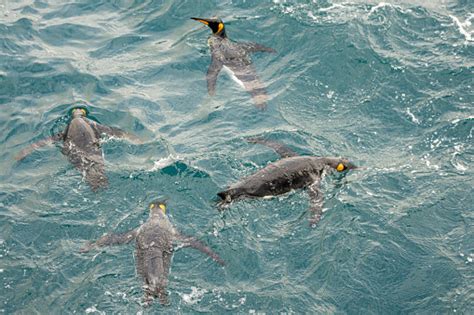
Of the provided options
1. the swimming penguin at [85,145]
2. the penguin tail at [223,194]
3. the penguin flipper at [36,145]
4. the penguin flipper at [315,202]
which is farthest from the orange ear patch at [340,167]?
the penguin flipper at [36,145]

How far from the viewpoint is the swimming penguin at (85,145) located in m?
13.9

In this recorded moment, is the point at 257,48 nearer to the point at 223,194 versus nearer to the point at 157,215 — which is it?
the point at 223,194

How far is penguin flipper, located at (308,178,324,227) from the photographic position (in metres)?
12.7

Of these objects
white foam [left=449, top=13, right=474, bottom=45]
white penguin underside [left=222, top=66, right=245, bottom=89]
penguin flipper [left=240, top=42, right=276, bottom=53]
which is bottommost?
white penguin underside [left=222, top=66, right=245, bottom=89]

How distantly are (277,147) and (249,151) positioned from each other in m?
0.67

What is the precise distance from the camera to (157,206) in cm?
1302

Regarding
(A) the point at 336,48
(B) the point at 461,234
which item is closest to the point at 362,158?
(B) the point at 461,234

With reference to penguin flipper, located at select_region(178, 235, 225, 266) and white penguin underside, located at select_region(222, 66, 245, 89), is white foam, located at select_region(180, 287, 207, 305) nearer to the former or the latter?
penguin flipper, located at select_region(178, 235, 225, 266)

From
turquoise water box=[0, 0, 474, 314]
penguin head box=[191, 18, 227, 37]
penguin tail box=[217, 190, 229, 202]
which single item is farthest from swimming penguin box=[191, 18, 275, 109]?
penguin tail box=[217, 190, 229, 202]

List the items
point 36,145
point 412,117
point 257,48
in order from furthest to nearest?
point 257,48 → point 412,117 → point 36,145

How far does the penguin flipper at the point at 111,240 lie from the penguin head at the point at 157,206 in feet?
2.38

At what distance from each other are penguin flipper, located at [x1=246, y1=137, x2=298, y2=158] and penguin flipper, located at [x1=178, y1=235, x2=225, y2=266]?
3.25 meters

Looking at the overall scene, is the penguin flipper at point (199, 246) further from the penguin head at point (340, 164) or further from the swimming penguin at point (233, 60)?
the swimming penguin at point (233, 60)

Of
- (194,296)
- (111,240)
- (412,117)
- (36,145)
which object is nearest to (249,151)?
(111,240)
